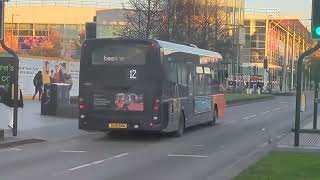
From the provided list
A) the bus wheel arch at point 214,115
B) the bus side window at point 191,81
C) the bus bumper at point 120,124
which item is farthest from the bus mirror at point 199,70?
the bus bumper at point 120,124

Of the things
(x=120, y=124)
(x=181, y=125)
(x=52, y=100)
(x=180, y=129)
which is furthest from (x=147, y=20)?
(x=120, y=124)

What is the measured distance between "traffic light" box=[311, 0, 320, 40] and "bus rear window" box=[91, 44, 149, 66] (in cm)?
523

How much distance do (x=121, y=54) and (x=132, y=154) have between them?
431 centimetres

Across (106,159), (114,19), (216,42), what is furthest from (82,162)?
(114,19)

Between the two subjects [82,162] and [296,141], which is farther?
[296,141]

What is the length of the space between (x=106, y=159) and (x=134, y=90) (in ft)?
15.3

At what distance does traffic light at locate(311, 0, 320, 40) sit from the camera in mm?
15562

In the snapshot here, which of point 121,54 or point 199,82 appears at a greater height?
point 121,54

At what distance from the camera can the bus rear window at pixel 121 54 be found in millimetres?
19062

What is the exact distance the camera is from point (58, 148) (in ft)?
55.4

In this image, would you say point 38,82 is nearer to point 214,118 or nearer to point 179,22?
point 179,22

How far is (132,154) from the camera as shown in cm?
1569

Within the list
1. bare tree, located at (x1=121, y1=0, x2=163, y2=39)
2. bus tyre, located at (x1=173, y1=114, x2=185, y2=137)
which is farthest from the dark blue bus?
bare tree, located at (x1=121, y1=0, x2=163, y2=39)

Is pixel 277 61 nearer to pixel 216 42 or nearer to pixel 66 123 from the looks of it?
pixel 216 42
